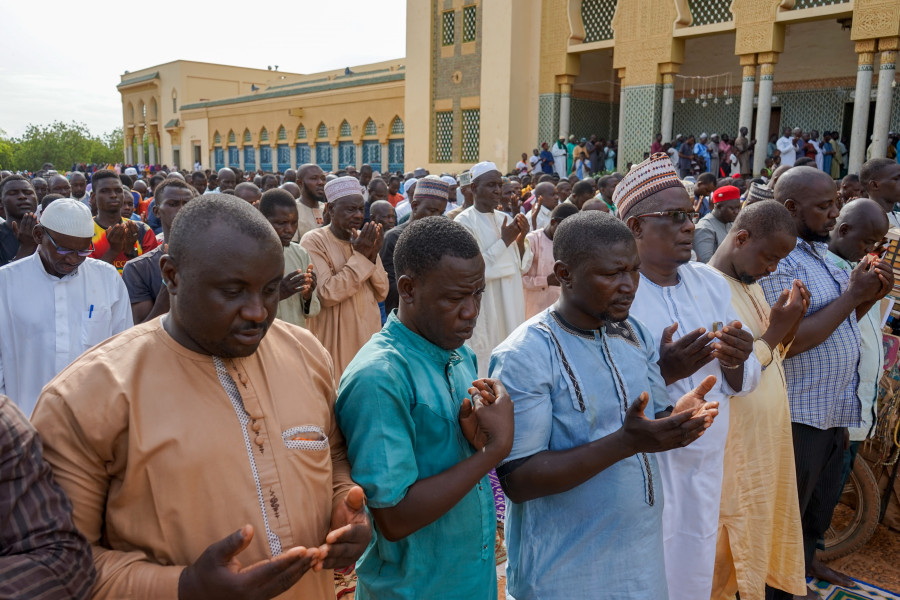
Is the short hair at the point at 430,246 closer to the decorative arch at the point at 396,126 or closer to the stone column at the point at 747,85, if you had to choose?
the stone column at the point at 747,85

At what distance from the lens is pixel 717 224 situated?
5.67 m

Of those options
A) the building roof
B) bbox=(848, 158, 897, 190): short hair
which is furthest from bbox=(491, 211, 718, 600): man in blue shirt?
the building roof

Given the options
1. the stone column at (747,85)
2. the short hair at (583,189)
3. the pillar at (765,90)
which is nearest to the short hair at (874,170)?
the short hair at (583,189)

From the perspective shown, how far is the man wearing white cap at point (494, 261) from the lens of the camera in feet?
17.0

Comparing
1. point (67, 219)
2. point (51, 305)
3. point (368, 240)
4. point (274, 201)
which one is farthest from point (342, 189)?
point (51, 305)

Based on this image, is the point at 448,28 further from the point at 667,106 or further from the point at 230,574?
the point at 230,574

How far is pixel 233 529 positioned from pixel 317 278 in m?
2.98

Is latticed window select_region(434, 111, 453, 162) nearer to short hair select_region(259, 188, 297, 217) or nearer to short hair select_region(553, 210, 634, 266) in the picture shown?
short hair select_region(259, 188, 297, 217)

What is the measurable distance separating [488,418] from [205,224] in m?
0.80

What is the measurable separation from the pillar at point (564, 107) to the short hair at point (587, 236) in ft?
60.0

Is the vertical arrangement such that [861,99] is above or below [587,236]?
above

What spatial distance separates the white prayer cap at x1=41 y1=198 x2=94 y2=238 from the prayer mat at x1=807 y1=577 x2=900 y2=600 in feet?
12.9

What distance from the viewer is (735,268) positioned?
2.89 metres

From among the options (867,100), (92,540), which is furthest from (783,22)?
(92,540)
